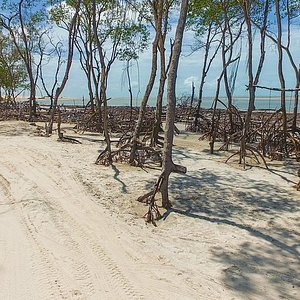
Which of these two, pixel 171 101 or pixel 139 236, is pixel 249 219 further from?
pixel 171 101

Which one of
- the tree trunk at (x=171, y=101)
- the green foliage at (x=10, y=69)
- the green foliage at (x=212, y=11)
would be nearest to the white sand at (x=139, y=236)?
the tree trunk at (x=171, y=101)

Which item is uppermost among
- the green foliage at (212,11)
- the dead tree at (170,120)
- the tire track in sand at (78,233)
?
the green foliage at (212,11)

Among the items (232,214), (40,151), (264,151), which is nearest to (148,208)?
(232,214)

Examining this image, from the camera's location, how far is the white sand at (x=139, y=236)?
3.19 m

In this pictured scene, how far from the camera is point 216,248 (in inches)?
159

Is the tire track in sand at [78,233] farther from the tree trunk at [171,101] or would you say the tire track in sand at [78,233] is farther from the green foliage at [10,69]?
the green foliage at [10,69]

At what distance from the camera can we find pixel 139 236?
4.29 m

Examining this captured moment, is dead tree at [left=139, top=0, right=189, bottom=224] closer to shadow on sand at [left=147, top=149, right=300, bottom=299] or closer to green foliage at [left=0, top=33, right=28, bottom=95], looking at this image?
shadow on sand at [left=147, top=149, right=300, bottom=299]

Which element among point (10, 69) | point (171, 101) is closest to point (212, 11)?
point (171, 101)

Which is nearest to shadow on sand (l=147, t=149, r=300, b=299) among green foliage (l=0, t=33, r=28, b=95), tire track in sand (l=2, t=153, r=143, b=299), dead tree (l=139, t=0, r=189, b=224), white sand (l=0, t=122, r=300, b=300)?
white sand (l=0, t=122, r=300, b=300)

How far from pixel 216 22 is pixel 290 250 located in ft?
43.6

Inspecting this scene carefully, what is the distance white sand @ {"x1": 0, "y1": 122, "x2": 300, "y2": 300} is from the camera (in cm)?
319

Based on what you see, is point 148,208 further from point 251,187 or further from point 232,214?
point 251,187

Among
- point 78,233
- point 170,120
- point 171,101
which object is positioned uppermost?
point 171,101
